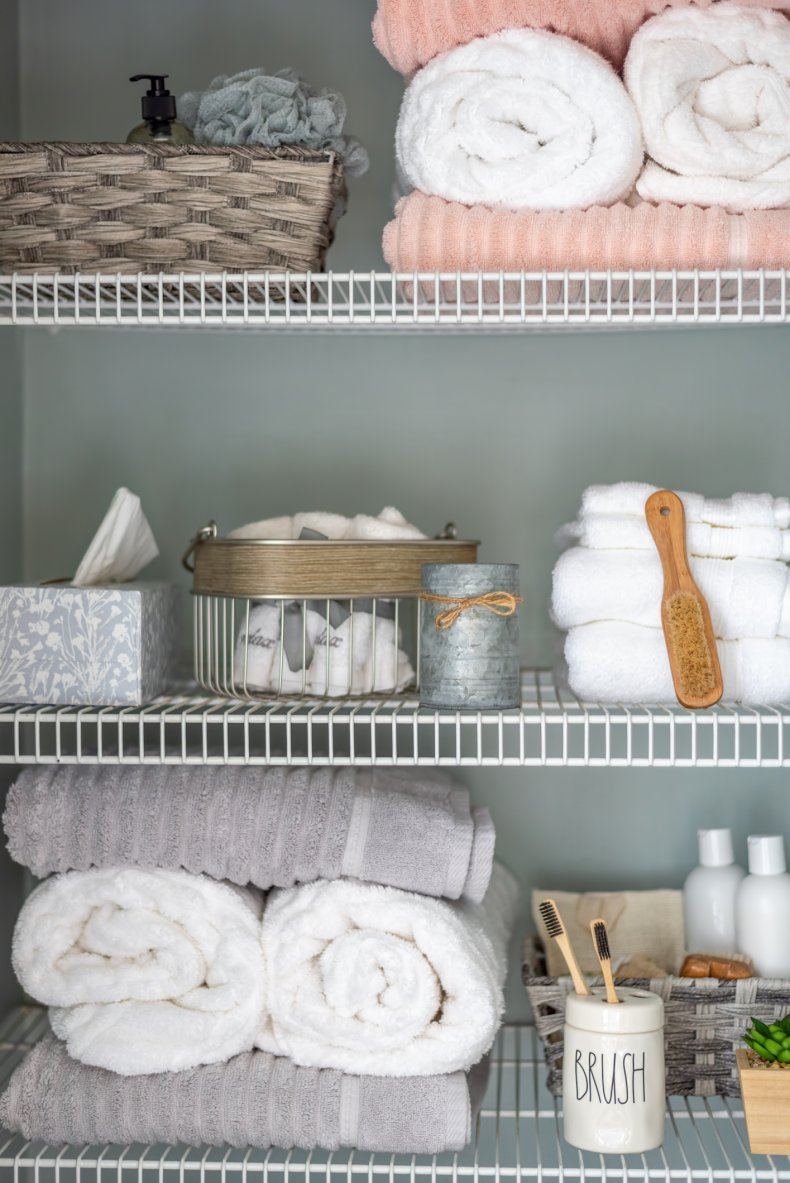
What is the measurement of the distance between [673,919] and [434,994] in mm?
378

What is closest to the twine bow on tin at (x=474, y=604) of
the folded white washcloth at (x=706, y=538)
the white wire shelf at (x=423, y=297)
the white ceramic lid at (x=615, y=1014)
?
the folded white washcloth at (x=706, y=538)

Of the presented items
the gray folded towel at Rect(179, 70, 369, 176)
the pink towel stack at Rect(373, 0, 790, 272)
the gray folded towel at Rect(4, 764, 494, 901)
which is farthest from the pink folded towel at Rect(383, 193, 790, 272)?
the gray folded towel at Rect(4, 764, 494, 901)

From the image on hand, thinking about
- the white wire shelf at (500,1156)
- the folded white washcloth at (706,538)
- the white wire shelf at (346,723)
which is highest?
the folded white washcloth at (706,538)

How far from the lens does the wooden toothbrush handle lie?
112 cm

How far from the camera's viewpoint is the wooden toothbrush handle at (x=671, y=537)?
112 centimetres

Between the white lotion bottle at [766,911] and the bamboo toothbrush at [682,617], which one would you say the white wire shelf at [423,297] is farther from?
the white lotion bottle at [766,911]

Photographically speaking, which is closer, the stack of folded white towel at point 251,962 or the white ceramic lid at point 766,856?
the stack of folded white towel at point 251,962

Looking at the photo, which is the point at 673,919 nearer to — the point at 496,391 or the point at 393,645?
the point at 393,645

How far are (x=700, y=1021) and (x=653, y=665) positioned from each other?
344mm

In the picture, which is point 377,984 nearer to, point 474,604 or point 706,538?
point 474,604

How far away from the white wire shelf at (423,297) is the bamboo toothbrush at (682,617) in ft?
0.58

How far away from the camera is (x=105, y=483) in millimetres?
1454

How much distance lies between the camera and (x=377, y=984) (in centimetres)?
110

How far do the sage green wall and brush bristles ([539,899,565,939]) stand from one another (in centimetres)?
29
